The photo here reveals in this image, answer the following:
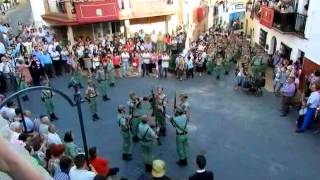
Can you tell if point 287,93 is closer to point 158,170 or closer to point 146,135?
point 146,135

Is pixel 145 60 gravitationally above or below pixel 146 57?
below

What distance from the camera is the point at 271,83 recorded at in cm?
1755

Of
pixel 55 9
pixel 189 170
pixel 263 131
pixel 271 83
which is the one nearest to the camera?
pixel 189 170

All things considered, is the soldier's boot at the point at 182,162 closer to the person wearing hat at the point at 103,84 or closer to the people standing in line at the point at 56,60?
the person wearing hat at the point at 103,84

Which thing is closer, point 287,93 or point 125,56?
point 287,93

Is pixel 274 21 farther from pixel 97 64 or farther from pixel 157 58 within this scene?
pixel 97 64

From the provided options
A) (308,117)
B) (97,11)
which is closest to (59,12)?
(97,11)

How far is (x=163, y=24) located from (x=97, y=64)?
9.59m

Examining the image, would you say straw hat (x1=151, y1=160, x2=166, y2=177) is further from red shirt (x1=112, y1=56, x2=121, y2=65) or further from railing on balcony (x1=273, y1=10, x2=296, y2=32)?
→ railing on balcony (x1=273, y1=10, x2=296, y2=32)

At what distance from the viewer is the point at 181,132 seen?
372 inches

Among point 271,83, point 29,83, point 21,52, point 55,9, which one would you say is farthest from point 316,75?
point 55,9

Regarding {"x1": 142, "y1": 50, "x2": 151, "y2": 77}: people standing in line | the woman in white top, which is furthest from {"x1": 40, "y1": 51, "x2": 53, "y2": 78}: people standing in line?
the woman in white top

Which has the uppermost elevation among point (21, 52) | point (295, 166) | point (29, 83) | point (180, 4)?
point (180, 4)

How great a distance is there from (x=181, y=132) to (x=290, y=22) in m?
11.7
